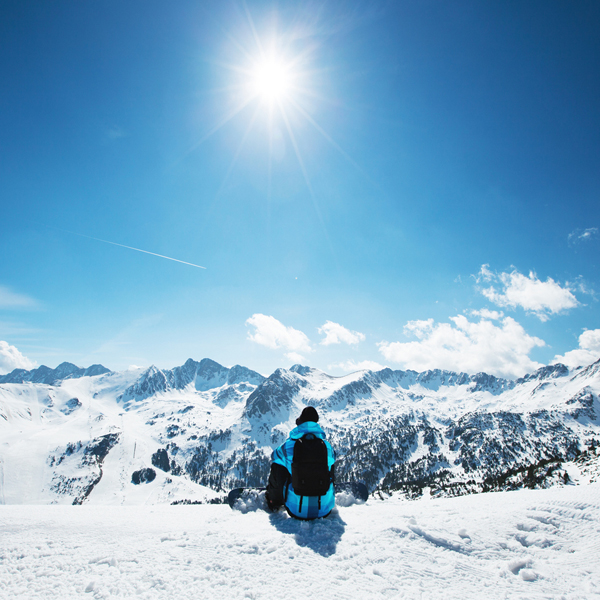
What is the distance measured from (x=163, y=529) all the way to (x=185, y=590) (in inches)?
97.0

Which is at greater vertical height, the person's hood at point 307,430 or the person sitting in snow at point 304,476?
the person's hood at point 307,430

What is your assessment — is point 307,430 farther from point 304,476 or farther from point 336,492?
point 336,492

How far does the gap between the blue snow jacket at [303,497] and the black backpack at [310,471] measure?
0.21 metres

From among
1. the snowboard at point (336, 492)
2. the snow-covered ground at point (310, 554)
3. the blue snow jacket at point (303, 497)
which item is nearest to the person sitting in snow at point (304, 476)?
the blue snow jacket at point (303, 497)

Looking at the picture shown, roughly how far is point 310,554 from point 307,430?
265 centimetres

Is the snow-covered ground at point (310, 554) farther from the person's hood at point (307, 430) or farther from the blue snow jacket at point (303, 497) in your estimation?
the person's hood at point (307, 430)

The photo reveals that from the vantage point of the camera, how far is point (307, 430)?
754 centimetres

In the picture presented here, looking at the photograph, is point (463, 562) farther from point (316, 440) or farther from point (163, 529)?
point (163, 529)

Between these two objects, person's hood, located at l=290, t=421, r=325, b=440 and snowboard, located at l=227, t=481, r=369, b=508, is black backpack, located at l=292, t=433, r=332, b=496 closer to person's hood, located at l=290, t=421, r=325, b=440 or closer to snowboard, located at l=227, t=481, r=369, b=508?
person's hood, located at l=290, t=421, r=325, b=440

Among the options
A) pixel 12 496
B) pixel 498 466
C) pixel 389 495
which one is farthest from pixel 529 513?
pixel 12 496

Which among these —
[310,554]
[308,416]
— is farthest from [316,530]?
[308,416]

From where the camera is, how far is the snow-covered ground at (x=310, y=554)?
429 centimetres

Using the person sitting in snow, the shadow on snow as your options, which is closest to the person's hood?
the person sitting in snow

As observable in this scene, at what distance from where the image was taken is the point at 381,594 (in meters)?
4.16
